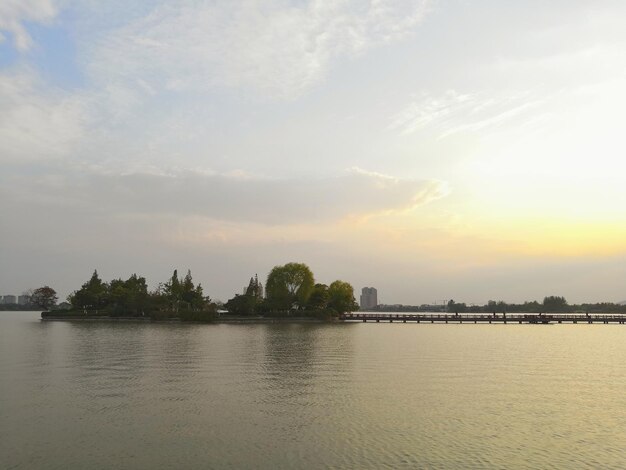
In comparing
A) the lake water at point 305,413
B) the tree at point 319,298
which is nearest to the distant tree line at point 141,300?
the tree at point 319,298

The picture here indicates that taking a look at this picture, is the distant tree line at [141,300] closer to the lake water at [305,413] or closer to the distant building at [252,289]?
the distant building at [252,289]

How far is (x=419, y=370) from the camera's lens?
116ft

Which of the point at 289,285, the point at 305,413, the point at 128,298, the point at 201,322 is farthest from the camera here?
the point at 289,285

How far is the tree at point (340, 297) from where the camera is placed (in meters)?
127

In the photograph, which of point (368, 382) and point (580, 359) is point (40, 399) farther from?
point (580, 359)

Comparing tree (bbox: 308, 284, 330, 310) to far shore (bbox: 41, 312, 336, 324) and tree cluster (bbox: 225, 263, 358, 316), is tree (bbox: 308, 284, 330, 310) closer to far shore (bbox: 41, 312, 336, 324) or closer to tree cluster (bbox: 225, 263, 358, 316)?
tree cluster (bbox: 225, 263, 358, 316)

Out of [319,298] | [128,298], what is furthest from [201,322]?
[319,298]

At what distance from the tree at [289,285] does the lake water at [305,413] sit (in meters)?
78.7

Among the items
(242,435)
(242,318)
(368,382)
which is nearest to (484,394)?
(368,382)

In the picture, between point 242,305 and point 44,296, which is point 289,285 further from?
point 44,296

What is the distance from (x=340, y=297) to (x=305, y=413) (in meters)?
106

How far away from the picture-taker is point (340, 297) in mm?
126688

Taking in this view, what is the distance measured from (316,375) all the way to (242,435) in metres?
14.5

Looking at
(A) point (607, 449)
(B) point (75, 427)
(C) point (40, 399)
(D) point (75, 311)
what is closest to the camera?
(A) point (607, 449)
